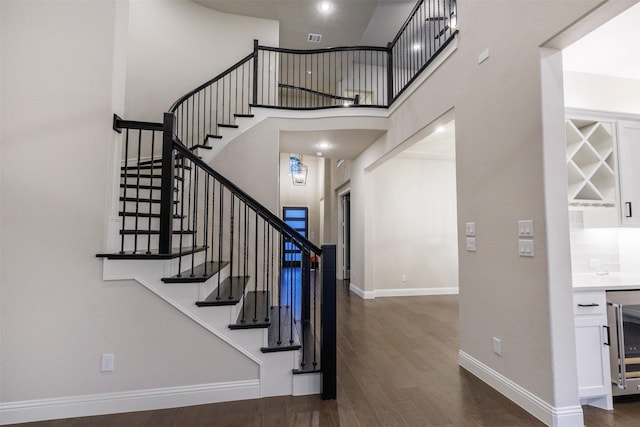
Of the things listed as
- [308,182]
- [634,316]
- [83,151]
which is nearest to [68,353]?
[83,151]

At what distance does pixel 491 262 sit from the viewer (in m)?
2.39

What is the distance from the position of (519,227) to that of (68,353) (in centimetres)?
328

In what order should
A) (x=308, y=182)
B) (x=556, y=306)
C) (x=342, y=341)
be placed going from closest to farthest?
(x=556, y=306), (x=342, y=341), (x=308, y=182)

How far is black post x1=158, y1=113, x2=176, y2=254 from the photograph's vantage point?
2.26 metres

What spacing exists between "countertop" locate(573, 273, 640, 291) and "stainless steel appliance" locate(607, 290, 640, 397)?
51mm

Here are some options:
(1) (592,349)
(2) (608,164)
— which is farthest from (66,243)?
(2) (608,164)

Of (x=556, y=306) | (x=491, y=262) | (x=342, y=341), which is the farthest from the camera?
(x=342, y=341)

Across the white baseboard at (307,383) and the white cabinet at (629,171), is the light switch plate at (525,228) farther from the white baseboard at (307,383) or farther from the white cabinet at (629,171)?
the white baseboard at (307,383)

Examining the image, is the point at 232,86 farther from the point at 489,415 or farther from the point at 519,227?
the point at 489,415

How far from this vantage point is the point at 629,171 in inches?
100.0

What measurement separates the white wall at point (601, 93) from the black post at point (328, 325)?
257cm

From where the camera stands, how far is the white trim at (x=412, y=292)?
575 cm

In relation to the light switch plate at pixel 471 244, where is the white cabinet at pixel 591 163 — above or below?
Answer: above

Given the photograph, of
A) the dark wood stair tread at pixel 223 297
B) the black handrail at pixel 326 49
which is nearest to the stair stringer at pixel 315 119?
the black handrail at pixel 326 49
